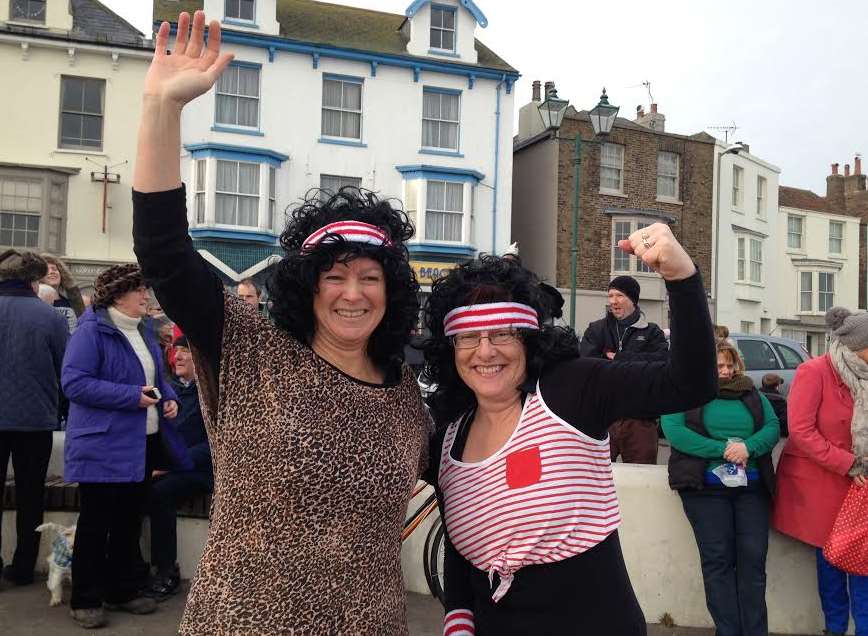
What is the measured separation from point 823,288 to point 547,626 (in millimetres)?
33438

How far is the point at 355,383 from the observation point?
190cm

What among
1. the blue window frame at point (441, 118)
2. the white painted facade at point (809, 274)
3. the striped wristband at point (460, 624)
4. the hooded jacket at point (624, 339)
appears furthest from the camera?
the white painted facade at point (809, 274)

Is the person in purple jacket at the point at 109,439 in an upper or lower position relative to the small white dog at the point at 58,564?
upper

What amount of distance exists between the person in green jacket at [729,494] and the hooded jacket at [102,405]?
2.92m

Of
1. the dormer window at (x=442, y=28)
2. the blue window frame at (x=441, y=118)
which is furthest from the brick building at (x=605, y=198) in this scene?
the dormer window at (x=442, y=28)

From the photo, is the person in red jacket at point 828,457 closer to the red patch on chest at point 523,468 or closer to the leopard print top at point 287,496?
the red patch on chest at point 523,468

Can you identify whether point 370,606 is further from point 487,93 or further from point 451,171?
point 487,93

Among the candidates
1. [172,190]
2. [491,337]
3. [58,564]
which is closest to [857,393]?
[491,337]

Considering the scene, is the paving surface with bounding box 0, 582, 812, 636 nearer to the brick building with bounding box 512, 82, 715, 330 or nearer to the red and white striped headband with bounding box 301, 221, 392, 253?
the red and white striped headband with bounding box 301, 221, 392, 253

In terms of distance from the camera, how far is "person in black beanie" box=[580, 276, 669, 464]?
6004mm

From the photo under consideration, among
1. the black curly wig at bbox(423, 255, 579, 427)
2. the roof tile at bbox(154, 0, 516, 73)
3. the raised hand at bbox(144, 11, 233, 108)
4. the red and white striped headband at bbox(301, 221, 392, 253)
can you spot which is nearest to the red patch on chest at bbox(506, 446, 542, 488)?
the black curly wig at bbox(423, 255, 579, 427)

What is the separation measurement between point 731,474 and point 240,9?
63.3 ft

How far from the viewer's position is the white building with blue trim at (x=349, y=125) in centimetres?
1944

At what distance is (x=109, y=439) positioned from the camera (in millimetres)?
4148
